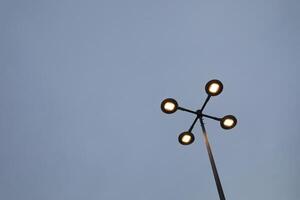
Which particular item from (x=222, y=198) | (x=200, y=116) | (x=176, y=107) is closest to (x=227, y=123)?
(x=200, y=116)

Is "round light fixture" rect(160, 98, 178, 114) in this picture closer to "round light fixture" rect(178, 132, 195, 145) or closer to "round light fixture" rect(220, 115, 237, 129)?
"round light fixture" rect(178, 132, 195, 145)

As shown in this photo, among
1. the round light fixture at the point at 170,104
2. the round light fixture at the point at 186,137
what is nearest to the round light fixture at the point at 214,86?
the round light fixture at the point at 170,104

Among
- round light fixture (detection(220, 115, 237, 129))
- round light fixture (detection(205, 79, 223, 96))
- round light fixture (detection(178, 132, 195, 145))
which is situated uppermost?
round light fixture (detection(205, 79, 223, 96))

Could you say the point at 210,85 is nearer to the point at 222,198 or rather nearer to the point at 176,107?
the point at 176,107

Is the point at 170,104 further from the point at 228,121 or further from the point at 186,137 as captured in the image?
the point at 228,121

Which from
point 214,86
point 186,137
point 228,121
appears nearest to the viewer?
point 214,86

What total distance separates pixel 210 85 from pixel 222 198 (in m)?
2.56

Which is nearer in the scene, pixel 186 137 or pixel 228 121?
pixel 228 121

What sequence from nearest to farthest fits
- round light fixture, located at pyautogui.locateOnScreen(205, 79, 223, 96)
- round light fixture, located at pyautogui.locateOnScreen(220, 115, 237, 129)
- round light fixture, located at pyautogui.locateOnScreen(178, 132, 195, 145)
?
round light fixture, located at pyautogui.locateOnScreen(205, 79, 223, 96) → round light fixture, located at pyautogui.locateOnScreen(220, 115, 237, 129) → round light fixture, located at pyautogui.locateOnScreen(178, 132, 195, 145)

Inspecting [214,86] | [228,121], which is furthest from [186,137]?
[214,86]

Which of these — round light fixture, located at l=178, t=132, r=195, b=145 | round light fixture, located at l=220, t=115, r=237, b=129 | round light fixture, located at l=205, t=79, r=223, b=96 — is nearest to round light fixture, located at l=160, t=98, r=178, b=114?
round light fixture, located at l=178, t=132, r=195, b=145

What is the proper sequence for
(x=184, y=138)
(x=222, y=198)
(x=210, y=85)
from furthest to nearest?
(x=184, y=138)
(x=210, y=85)
(x=222, y=198)

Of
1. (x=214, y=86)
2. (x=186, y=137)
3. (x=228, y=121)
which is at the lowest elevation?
(x=186, y=137)

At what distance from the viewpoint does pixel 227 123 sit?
302 inches
